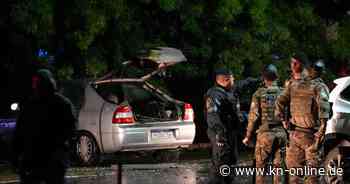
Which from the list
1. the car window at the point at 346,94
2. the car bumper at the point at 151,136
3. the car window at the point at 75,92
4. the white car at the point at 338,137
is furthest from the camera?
the car window at the point at 75,92

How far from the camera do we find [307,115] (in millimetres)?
10078

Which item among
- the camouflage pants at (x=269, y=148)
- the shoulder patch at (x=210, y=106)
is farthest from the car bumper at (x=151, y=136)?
the camouflage pants at (x=269, y=148)

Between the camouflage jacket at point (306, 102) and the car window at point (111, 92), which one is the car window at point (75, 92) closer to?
the car window at point (111, 92)

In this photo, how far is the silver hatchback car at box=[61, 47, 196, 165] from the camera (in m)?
15.2

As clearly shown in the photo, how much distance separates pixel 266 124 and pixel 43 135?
12.0 ft

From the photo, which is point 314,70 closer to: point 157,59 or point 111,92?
point 111,92

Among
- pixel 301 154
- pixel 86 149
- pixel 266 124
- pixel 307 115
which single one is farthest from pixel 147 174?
pixel 307 115

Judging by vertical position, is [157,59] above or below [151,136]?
above

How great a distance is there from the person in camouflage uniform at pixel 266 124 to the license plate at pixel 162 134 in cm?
461

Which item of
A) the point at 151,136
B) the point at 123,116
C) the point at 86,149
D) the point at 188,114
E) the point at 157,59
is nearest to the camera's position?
the point at 123,116

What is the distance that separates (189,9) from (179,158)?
11.2 feet

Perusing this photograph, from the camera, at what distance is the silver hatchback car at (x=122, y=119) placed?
1518 cm

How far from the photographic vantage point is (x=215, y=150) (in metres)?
11.4

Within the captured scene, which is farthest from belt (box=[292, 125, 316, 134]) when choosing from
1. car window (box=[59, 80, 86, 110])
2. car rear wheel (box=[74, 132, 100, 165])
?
car window (box=[59, 80, 86, 110])
